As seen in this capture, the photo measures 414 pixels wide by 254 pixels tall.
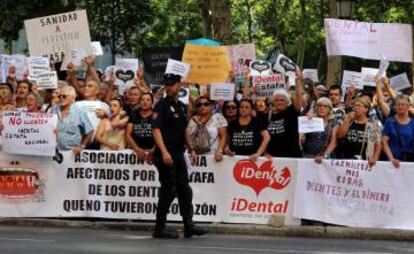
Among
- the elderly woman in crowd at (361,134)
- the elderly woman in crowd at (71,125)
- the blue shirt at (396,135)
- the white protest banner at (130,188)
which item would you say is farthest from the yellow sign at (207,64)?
the blue shirt at (396,135)

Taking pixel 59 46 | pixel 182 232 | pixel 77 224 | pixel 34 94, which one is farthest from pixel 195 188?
pixel 59 46

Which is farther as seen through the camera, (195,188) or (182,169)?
(195,188)

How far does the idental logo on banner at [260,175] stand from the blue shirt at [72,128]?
85.4 inches

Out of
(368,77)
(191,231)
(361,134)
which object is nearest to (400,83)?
(368,77)

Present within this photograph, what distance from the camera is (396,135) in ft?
37.4

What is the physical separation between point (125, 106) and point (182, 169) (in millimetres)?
2636

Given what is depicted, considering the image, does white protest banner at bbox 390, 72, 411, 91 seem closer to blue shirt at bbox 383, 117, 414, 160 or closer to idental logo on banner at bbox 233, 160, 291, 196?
blue shirt at bbox 383, 117, 414, 160

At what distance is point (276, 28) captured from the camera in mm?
36375

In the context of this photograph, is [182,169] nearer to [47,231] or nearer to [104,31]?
[47,231]

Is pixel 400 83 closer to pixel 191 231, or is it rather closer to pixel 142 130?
pixel 142 130

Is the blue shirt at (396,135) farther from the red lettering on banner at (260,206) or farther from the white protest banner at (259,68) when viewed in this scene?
the white protest banner at (259,68)

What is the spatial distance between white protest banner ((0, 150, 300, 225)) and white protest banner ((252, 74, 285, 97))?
197cm

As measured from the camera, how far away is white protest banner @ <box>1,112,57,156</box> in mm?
11883

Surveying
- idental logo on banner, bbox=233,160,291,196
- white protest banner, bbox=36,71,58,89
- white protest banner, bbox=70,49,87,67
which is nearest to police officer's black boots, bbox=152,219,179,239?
idental logo on banner, bbox=233,160,291,196
